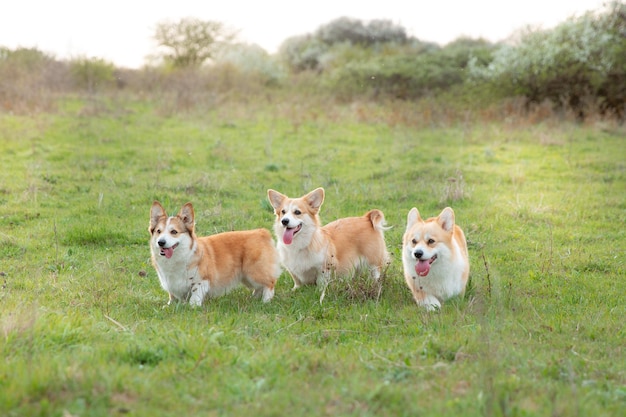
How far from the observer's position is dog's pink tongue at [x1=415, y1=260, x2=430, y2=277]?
19.9 ft

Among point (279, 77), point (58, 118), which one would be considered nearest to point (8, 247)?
point (58, 118)

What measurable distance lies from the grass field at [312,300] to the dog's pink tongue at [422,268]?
380 millimetres

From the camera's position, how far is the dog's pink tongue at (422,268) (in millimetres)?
6070

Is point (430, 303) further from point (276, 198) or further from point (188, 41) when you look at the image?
point (188, 41)

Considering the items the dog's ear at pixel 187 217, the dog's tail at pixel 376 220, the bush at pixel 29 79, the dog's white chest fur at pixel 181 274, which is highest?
the bush at pixel 29 79

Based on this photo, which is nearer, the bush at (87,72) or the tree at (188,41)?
the bush at (87,72)

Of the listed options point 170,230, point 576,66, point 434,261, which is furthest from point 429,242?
point 576,66

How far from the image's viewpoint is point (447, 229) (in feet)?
20.4

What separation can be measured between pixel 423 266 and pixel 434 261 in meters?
0.13

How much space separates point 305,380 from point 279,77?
29997mm

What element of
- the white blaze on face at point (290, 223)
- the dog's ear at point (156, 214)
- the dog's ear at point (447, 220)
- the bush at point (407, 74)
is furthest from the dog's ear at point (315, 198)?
the bush at point (407, 74)

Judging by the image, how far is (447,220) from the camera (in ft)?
20.3

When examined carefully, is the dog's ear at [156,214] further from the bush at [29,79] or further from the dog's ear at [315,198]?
the bush at [29,79]

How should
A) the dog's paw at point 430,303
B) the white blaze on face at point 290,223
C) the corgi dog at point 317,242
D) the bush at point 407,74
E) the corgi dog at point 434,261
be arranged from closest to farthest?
the dog's paw at point 430,303, the corgi dog at point 434,261, the white blaze on face at point 290,223, the corgi dog at point 317,242, the bush at point 407,74
